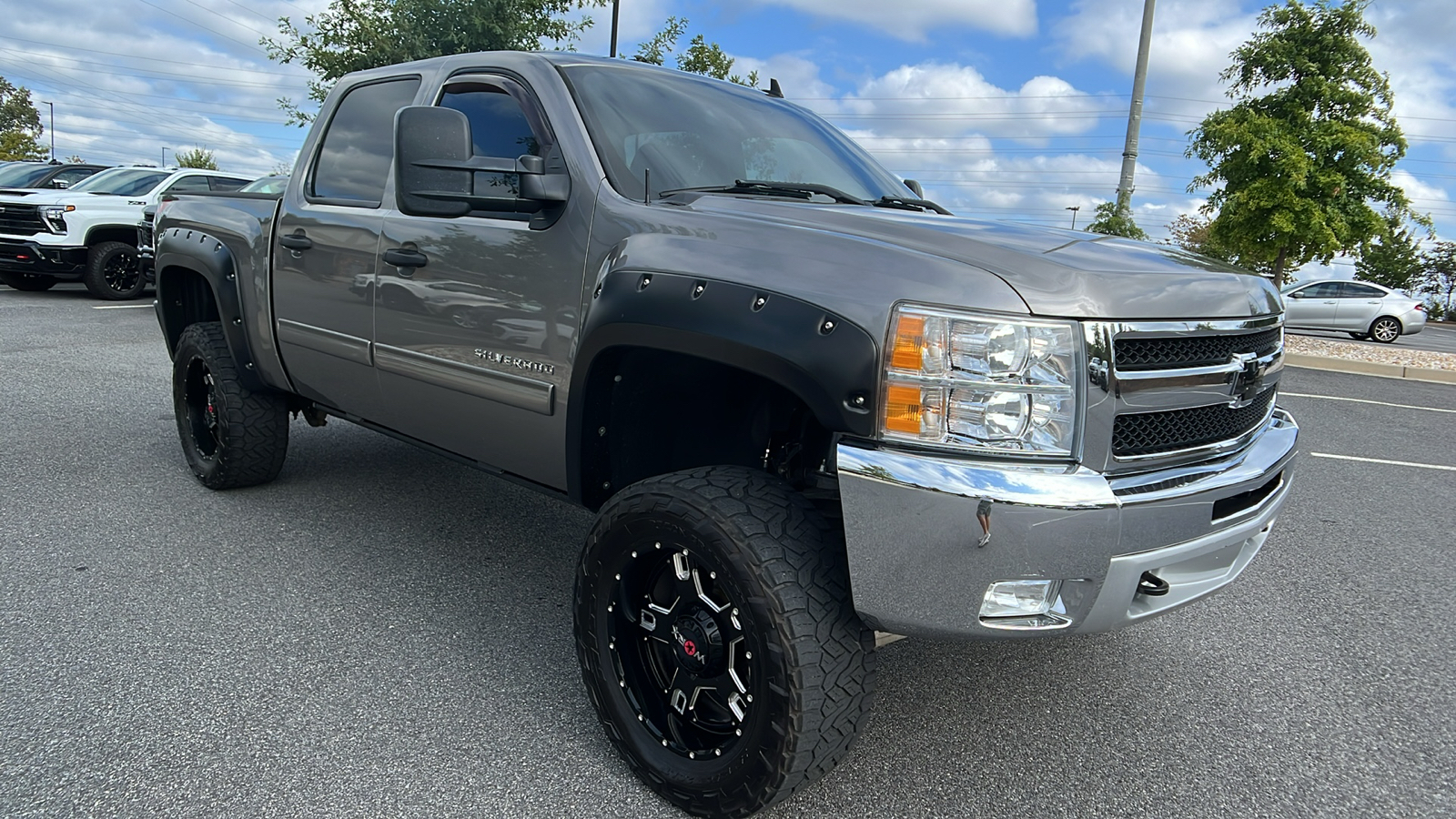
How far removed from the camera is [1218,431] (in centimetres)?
234

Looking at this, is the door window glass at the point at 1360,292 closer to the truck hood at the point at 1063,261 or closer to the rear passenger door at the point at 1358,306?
the rear passenger door at the point at 1358,306

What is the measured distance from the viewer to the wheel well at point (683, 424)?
8.20 ft

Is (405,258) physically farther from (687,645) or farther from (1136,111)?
(1136,111)

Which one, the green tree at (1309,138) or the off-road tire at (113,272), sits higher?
the green tree at (1309,138)

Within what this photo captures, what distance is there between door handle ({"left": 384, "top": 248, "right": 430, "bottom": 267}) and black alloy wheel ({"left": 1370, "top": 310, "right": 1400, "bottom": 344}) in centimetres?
2336

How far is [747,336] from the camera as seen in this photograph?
2104 mm

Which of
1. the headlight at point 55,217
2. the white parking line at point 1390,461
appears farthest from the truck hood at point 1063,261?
the headlight at point 55,217

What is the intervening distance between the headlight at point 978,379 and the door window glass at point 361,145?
2348 mm

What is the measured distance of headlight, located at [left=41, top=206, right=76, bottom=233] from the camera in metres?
12.5

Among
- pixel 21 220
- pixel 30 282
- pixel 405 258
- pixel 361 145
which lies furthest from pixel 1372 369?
pixel 30 282

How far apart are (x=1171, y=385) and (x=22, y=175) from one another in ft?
63.7

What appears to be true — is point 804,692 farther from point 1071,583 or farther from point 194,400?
point 194,400

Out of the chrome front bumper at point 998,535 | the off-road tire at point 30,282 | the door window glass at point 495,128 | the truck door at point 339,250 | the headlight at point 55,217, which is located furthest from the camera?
the off-road tire at point 30,282

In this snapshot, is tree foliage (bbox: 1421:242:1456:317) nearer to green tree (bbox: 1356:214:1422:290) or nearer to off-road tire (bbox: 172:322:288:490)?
green tree (bbox: 1356:214:1422:290)
